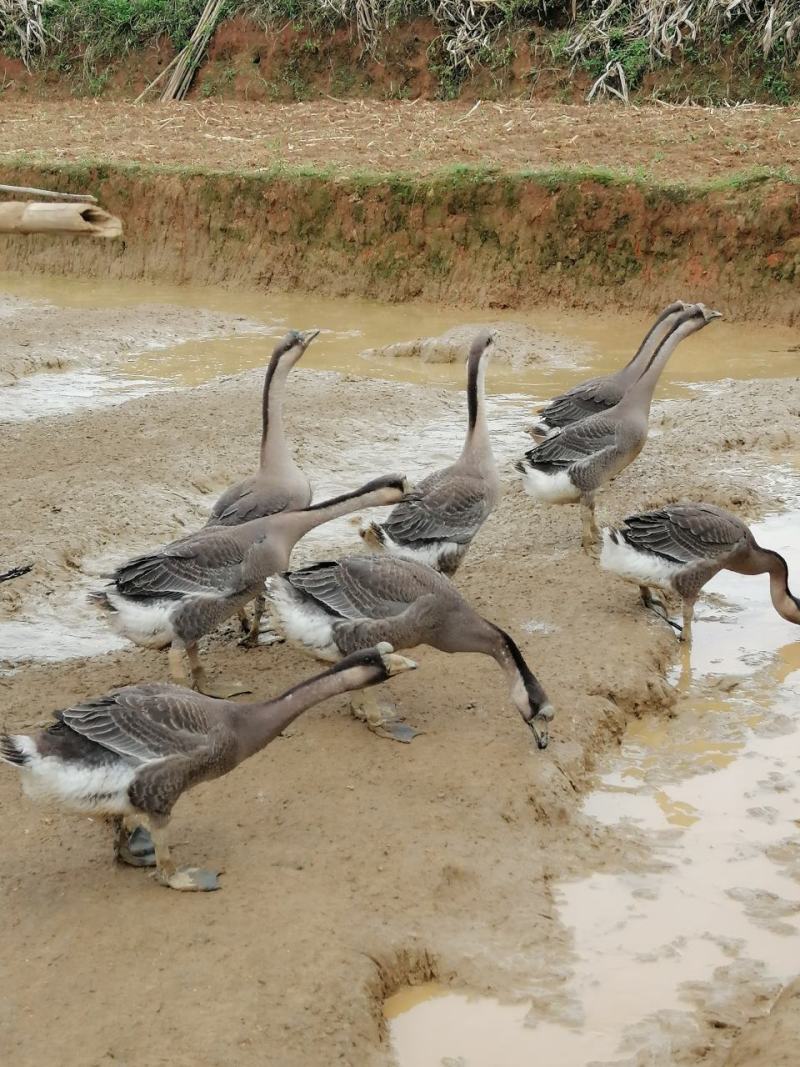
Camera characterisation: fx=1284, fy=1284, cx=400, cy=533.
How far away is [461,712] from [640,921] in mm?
1791

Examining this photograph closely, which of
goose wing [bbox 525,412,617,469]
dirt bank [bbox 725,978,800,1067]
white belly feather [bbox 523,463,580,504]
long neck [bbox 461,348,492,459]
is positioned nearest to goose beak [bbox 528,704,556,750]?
dirt bank [bbox 725,978,800,1067]

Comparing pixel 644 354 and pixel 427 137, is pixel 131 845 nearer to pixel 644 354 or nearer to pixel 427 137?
pixel 644 354

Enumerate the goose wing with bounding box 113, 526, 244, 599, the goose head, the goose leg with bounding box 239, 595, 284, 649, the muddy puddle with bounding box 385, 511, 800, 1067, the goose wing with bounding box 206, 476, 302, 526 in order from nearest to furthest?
the muddy puddle with bounding box 385, 511, 800, 1067
the goose wing with bounding box 113, 526, 244, 599
the goose leg with bounding box 239, 595, 284, 649
the goose wing with bounding box 206, 476, 302, 526
the goose head

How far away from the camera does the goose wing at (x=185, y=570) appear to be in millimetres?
6605

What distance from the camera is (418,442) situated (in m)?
11.4

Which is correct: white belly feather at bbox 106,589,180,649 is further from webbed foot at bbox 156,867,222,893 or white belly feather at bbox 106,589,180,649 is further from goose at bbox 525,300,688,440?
goose at bbox 525,300,688,440

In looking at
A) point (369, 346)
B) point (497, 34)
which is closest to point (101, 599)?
point (369, 346)

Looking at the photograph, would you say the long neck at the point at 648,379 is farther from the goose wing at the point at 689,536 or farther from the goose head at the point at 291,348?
the goose head at the point at 291,348

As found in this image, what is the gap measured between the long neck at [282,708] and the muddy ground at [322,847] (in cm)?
47

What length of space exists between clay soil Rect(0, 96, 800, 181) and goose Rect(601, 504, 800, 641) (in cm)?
946

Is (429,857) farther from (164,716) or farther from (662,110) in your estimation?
(662,110)

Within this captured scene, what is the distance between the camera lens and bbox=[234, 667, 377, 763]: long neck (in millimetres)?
5293

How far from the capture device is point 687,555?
300 inches

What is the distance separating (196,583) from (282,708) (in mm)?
1470
